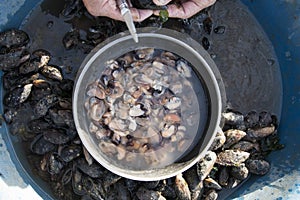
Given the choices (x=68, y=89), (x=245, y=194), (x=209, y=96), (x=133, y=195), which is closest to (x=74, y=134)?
(x=68, y=89)

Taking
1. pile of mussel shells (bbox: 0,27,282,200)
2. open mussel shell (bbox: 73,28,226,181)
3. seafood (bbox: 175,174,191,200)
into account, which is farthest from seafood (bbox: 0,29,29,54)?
seafood (bbox: 175,174,191,200)

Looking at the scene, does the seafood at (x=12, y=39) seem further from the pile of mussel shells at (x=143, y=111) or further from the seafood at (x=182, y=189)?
the seafood at (x=182, y=189)

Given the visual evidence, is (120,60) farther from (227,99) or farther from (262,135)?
(262,135)

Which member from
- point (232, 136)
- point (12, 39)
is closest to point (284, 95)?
point (232, 136)

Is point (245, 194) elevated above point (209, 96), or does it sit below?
below

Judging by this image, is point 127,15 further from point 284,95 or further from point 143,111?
point 284,95

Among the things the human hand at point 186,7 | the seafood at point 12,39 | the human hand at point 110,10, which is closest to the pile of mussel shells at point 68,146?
the seafood at point 12,39

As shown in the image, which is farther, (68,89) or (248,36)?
(248,36)

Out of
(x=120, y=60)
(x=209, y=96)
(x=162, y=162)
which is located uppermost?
(x=120, y=60)
